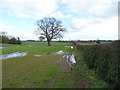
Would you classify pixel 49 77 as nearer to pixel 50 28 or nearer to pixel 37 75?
pixel 37 75

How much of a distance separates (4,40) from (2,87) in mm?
41577

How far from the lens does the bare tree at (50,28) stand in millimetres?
32094

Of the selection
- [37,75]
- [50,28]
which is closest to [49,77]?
[37,75]

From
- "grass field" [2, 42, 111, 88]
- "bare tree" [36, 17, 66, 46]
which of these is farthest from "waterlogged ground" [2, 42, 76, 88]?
"bare tree" [36, 17, 66, 46]

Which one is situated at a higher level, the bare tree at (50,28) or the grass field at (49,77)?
the bare tree at (50,28)

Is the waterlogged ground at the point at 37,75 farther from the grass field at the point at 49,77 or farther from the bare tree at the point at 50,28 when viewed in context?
the bare tree at the point at 50,28

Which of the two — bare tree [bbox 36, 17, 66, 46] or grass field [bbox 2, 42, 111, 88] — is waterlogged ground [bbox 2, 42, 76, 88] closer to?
grass field [bbox 2, 42, 111, 88]

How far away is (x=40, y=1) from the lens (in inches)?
395

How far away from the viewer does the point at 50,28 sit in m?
32.1

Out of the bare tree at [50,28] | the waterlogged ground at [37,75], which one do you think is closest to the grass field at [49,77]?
the waterlogged ground at [37,75]

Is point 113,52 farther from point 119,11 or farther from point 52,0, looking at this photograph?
point 52,0

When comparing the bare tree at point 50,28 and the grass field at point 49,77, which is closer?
the grass field at point 49,77

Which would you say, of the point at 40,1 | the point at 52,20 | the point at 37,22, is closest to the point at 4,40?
the point at 37,22

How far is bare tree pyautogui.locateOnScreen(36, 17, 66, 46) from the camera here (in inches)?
1264
